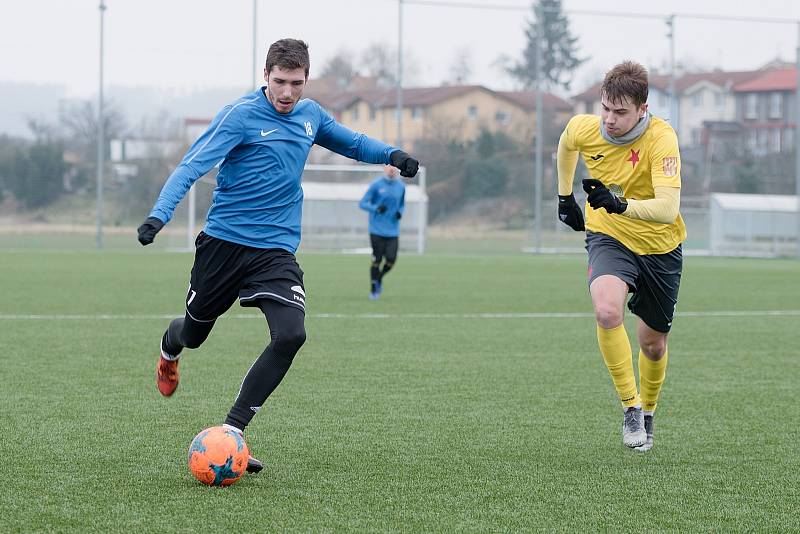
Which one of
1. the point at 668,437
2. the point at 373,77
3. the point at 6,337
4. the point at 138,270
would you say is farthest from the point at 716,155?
the point at 668,437

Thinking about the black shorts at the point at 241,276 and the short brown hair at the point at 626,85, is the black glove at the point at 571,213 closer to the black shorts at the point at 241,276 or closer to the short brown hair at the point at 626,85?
the short brown hair at the point at 626,85

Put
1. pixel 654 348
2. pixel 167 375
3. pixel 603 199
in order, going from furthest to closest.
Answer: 1. pixel 167 375
2. pixel 654 348
3. pixel 603 199

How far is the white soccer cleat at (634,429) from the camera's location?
5.42 m

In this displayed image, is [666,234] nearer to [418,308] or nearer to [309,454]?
[309,454]

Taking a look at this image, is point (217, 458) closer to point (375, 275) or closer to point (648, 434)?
point (648, 434)

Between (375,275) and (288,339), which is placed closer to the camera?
(288,339)

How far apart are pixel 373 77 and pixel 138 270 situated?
13.2m

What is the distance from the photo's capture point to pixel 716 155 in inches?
1340

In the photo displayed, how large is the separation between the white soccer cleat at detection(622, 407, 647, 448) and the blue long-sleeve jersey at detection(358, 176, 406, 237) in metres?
10.3

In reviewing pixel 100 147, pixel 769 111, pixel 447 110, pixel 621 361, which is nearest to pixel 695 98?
pixel 769 111

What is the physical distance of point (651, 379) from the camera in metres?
5.93

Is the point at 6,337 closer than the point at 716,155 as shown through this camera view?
Yes

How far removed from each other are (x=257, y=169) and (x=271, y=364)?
896mm

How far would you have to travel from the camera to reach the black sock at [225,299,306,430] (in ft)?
15.9
